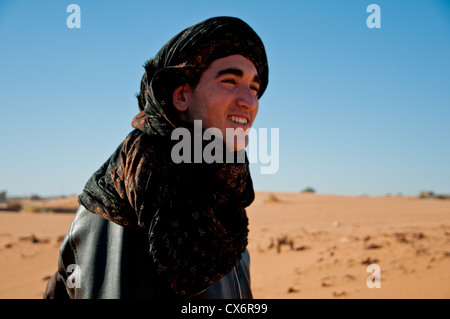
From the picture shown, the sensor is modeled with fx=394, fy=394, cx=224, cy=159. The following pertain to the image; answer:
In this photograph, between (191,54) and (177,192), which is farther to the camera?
(191,54)

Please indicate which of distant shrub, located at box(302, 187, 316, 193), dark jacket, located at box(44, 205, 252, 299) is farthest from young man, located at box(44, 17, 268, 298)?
distant shrub, located at box(302, 187, 316, 193)

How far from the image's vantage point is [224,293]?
89.0 inches

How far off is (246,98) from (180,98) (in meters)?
0.39

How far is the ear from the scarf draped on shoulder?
0.05 m

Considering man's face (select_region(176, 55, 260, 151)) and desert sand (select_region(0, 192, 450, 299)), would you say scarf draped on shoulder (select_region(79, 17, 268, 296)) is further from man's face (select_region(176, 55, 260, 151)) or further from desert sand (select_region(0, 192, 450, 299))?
desert sand (select_region(0, 192, 450, 299))

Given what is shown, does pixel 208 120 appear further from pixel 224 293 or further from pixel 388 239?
pixel 388 239

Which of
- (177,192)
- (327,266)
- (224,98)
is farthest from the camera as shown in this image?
(327,266)

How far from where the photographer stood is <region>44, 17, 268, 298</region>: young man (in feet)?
6.15

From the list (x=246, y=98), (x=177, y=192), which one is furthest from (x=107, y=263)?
(x=246, y=98)

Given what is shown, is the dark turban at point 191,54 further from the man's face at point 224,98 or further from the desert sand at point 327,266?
the desert sand at point 327,266

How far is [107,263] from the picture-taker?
1.94m

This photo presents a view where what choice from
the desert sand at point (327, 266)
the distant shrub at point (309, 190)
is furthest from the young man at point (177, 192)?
the distant shrub at point (309, 190)

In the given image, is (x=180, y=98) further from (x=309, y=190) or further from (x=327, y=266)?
(x=309, y=190)
